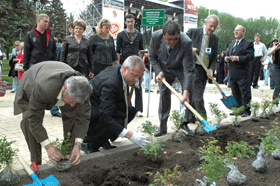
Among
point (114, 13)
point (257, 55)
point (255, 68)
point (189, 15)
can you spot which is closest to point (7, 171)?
point (255, 68)

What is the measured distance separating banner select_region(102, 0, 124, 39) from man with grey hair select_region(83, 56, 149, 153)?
43.4 ft

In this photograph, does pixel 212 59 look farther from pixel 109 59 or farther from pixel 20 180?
pixel 20 180

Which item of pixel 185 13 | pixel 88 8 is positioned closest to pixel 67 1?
pixel 88 8

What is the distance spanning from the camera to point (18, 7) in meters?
21.2

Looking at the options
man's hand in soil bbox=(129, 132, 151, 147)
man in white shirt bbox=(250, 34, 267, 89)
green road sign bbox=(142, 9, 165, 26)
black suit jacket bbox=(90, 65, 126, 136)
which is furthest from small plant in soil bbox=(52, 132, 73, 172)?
man in white shirt bbox=(250, 34, 267, 89)

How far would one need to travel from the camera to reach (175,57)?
432 cm

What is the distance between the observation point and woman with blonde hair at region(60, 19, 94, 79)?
566cm

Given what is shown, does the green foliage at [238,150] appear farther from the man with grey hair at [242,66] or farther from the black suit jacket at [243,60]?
the black suit jacket at [243,60]

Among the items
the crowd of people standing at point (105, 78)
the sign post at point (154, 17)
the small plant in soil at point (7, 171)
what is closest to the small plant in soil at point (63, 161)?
the crowd of people standing at point (105, 78)

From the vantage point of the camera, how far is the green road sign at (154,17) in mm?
6801

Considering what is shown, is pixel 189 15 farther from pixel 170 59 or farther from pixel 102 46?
pixel 170 59

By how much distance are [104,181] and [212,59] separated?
12.8 feet

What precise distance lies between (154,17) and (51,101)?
15.9 ft

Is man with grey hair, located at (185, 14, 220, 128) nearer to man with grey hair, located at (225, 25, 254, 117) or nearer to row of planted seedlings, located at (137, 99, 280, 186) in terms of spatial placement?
man with grey hair, located at (225, 25, 254, 117)
